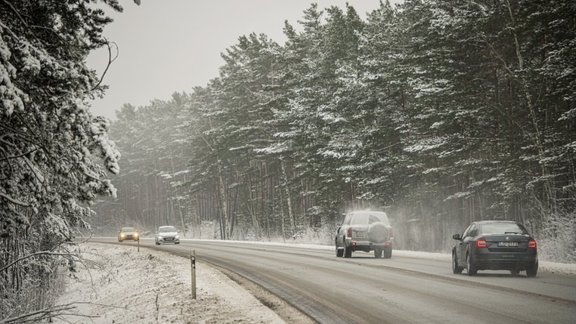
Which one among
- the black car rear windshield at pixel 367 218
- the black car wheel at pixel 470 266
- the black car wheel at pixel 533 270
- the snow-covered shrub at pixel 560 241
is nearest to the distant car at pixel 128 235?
the black car rear windshield at pixel 367 218

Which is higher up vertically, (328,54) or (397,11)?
(397,11)

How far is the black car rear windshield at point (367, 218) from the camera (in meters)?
23.3

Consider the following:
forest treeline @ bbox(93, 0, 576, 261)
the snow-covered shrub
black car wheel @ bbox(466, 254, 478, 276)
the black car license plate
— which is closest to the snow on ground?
black car wheel @ bbox(466, 254, 478, 276)

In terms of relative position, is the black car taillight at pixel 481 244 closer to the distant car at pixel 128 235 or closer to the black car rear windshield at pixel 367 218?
the black car rear windshield at pixel 367 218

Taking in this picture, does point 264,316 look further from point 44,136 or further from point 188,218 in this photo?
point 188,218

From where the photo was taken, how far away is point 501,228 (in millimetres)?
15672

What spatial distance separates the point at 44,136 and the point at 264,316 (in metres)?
4.79

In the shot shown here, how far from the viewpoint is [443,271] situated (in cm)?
1677

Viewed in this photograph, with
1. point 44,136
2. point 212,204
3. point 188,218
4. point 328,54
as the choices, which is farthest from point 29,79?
point 188,218

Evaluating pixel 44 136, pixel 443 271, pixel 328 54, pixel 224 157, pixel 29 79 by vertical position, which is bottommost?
pixel 443 271

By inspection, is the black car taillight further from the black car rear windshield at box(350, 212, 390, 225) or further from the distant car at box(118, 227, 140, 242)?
the distant car at box(118, 227, 140, 242)

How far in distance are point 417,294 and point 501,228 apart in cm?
529

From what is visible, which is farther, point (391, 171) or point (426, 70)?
Answer: point (391, 171)

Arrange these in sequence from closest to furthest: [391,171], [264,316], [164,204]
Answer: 1. [264,316]
2. [391,171]
3. [164,204]
